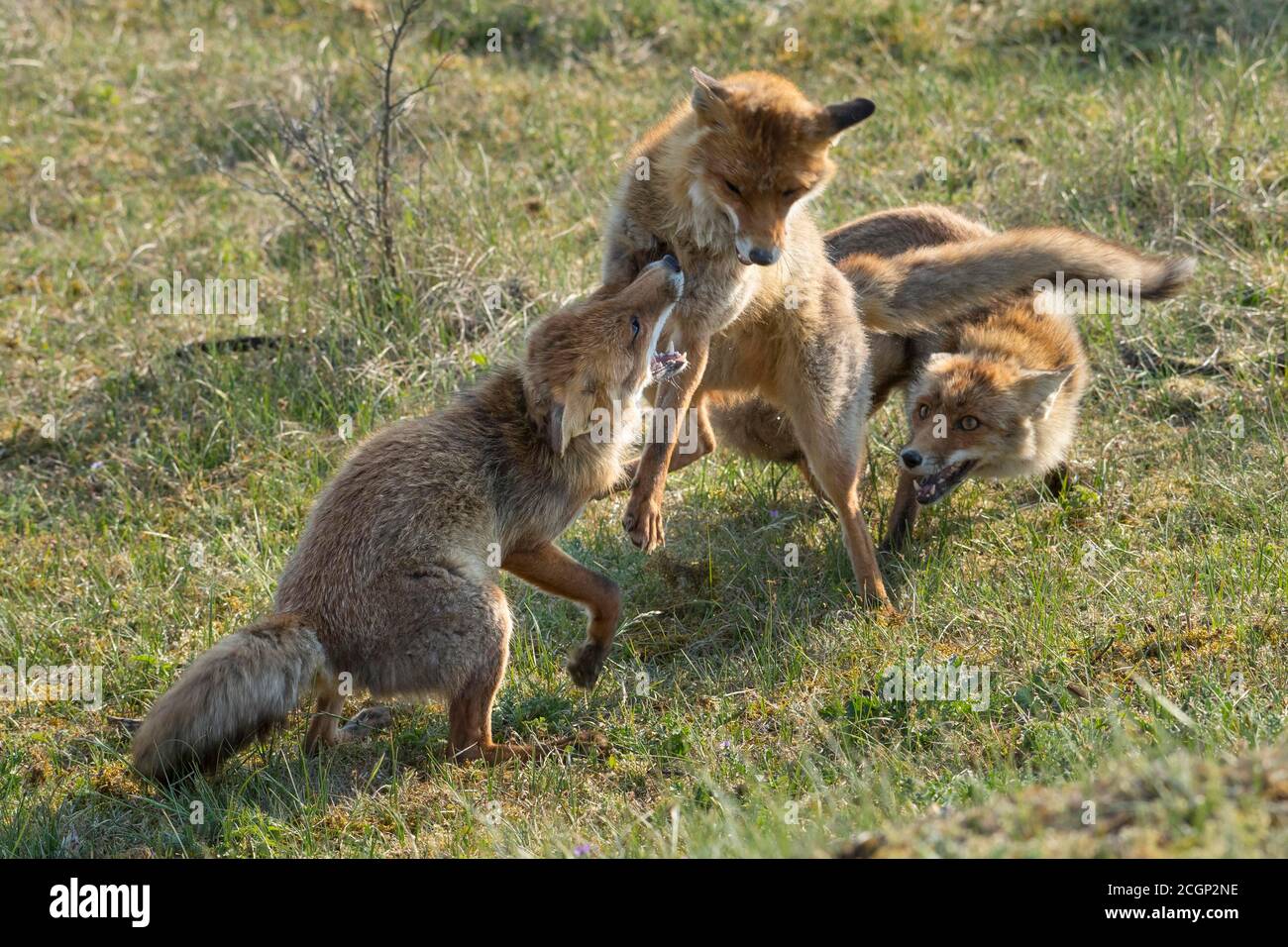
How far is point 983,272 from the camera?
7105 mm

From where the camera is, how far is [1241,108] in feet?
32.3

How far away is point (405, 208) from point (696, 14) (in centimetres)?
451

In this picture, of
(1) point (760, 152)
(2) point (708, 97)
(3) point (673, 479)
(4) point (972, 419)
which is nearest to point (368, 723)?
(3) point (673, 479)

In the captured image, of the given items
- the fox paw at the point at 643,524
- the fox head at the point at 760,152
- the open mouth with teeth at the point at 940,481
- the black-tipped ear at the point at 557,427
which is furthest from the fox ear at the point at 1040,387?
the black-tipped ear at the point at 557,427

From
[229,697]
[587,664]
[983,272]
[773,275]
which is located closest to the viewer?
[229,697]

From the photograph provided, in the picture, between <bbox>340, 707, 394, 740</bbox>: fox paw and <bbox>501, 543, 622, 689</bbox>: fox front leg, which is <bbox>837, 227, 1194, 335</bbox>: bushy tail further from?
<bbox>340, 707, 394, 740</bbox>: fox paw

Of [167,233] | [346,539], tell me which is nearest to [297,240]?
[167,233]

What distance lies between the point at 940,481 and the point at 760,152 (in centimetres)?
206

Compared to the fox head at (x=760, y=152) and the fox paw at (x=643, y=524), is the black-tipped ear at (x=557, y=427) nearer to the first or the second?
the fox paw at (x=643, y=524)

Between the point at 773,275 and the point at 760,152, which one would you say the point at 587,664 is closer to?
the point at 773,275

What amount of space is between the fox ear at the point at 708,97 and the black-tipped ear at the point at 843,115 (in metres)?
0.46

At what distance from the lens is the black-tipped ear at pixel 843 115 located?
234 inches

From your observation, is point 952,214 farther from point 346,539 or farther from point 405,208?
point 346,539
